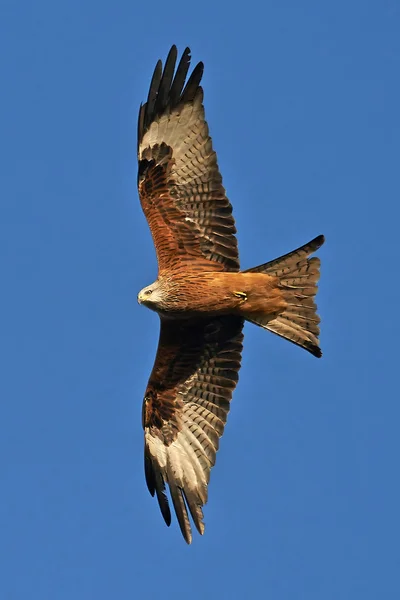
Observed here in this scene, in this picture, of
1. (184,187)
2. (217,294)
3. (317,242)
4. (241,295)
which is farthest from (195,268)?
(317,242)

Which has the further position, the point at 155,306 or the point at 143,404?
the point at 143,404

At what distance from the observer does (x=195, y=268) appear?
1416 centimetres

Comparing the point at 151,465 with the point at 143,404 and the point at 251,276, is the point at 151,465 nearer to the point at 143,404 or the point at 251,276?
the point at 143,404

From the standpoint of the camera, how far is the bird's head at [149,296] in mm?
13859

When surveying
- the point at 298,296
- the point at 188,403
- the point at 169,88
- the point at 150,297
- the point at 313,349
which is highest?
the point at 169,88

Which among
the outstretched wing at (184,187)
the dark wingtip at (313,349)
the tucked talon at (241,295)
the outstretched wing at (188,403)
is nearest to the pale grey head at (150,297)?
the outstretched wing at (184,187)

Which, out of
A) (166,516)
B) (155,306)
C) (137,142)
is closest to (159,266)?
(155,306)

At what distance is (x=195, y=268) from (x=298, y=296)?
1168 millimetres

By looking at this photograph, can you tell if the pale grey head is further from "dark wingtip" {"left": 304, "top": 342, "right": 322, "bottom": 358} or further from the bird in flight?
"dark wingtip" {"left": 304, "top": 342, "right": 322, "bottom": 358}

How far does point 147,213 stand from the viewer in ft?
46.7

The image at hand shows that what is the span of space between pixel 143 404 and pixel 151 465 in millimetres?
706

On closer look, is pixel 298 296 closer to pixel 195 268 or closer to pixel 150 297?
pixel 195 268

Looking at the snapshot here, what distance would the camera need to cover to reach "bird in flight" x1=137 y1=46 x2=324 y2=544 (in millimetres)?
14078

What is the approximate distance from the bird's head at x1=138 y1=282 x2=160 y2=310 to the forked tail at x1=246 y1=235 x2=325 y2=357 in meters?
1.09
